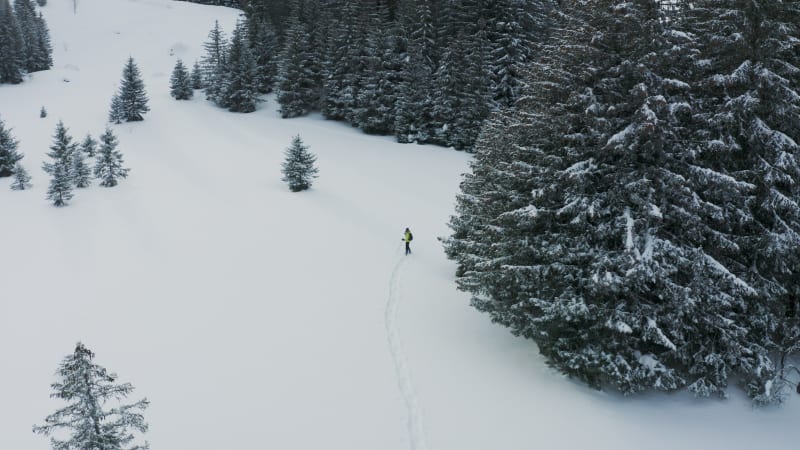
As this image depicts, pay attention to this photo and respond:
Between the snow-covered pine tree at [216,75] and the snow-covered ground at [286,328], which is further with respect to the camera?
the snow-covered pine tree at [216,75]

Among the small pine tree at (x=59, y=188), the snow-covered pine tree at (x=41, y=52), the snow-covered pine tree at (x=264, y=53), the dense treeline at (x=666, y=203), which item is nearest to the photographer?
the dense treeline at (x=666, y=203)

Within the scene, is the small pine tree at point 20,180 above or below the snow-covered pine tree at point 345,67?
below

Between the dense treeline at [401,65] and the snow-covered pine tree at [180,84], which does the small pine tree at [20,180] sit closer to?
the dense treeline at [401,65]

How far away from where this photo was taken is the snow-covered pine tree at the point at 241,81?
49562 millimetres

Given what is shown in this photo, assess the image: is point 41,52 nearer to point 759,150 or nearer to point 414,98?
point 414,98

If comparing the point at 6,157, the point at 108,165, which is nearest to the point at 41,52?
the point at 6,157

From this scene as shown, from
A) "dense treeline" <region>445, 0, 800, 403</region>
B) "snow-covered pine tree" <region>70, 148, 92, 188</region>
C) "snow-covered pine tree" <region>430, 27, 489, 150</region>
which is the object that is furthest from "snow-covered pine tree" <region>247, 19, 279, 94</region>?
"dense treeline" <region>445, 0, 800, 403</region>

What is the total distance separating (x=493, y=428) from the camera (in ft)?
37.0

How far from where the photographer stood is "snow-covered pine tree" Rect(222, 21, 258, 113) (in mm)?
49562

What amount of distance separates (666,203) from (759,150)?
10.0ft

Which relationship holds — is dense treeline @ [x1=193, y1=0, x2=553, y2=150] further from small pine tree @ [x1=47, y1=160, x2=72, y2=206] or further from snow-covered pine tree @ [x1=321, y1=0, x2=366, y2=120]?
small pine tree @ [x1=47, y1=160, x2=72, y2=206]

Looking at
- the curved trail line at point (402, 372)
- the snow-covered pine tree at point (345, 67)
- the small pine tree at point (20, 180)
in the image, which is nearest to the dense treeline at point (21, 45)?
the small pine tree at point (20, 180)

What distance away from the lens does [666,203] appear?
11992 mm

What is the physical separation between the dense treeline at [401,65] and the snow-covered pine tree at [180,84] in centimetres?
223
